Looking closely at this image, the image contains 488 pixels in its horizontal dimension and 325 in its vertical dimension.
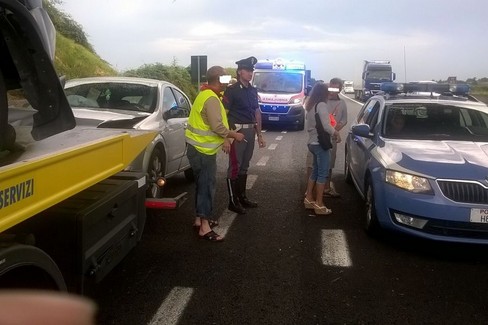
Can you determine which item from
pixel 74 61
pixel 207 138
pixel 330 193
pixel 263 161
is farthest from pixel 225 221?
pixel 74 61

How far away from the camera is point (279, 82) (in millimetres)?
18953

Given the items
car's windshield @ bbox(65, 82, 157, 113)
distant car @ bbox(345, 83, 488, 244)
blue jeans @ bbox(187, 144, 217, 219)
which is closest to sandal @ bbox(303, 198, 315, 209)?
distant car @ bbox(345, 83, 488, 244)

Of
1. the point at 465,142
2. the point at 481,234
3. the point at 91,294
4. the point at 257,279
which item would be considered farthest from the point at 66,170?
the point at 465,142

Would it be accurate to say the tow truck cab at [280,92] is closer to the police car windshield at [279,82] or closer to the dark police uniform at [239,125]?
the police car windshield at [279,82]

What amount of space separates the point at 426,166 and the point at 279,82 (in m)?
14.3

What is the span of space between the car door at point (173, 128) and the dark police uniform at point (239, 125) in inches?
41.7

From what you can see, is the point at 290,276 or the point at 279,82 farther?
the point at 279,82

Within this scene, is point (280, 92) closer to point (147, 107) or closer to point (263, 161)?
point (263, 161)

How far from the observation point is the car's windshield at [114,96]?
7.22 m

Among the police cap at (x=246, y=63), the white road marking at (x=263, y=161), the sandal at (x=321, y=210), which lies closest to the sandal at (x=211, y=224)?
the sandal at (x=321, y=210)

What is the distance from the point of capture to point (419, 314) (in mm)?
3730

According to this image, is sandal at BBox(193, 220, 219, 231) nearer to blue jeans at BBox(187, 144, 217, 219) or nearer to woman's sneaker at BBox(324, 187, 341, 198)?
blue jeans at BBox(187, 144, 217, 219)

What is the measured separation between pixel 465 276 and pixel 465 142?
72.6 inches

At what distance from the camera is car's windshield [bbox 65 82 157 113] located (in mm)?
7223
